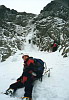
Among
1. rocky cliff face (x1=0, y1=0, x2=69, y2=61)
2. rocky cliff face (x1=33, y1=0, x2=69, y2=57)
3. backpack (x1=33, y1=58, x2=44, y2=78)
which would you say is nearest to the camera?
backpack (x1=33, y1=58, x2=44, y2=78)

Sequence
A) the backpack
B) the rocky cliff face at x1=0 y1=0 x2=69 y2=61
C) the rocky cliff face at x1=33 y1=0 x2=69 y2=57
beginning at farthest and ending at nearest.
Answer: the rocky cliff face at x1=33 y1=0 x2=69 y2=57, the rocky cliff face at x1=0 y1=0 x2=69 y2=61, the backpack

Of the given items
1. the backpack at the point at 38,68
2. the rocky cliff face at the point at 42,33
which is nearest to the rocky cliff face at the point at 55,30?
the rocky cliff face at the point at 42,33

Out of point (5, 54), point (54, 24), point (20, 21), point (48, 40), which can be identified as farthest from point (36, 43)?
point (20, 21)

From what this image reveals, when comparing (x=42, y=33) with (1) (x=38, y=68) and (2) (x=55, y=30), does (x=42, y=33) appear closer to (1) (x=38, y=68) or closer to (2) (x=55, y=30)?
(2) (x=55, y=30)

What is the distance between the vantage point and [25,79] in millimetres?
4609

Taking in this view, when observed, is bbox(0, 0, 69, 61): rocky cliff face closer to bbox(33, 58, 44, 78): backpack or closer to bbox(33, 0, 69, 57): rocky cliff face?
bbox(33, 0, 69, 57): rocky cliff face

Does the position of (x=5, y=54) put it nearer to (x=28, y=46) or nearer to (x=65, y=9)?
(x=28, y=46)

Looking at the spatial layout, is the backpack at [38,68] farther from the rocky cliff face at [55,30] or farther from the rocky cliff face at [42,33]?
the rocky cliff face at [55,30]

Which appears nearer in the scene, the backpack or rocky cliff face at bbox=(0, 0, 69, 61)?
the backpack

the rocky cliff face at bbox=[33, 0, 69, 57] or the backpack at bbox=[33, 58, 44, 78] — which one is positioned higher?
the rocky cliff face at bbox=[33, 0, 69, 57]

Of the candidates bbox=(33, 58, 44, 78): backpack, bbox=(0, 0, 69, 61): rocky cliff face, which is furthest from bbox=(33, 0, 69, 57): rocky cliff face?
bbox=(33, 58, 44, 78): backpack

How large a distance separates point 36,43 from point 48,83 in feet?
64.2

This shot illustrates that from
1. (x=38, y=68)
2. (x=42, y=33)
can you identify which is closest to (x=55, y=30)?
(x=42, y=33)

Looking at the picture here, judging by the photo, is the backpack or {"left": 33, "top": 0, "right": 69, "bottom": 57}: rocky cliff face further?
{"left": 33, "top": 0, "right": 69, "bottom": 57}: rocky cliff face
